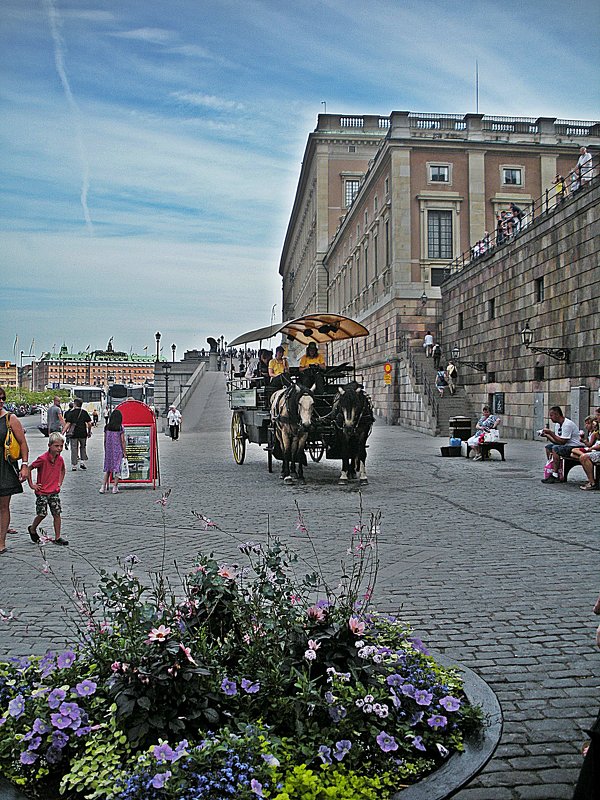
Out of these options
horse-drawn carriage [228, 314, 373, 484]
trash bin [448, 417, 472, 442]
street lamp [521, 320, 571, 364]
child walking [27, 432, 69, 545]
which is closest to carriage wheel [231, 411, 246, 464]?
horse-drawn carriage [228, 314, 373, 484]

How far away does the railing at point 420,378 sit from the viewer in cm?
3436

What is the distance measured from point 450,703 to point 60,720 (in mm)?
1852

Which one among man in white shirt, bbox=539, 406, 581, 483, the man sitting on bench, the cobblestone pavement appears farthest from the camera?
the man sitting on bench

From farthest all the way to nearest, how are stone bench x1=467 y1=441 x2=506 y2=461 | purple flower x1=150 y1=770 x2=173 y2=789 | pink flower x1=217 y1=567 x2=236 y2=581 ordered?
stone bench x1=467 y1=441 x2=506 y2=461 < pink flower x1=217 y1=567 x2=236 y2=581 < purple flower x1=150 y1=770 x2=173 y2=789

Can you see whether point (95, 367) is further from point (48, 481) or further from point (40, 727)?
point (40, 727)

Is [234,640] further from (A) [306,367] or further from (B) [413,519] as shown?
(A) [306,367]

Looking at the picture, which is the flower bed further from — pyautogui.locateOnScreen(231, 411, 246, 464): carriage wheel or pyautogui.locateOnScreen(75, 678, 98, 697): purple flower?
pyautogui.locateOnScreen(231, 411, 246, 464): carriage wheel

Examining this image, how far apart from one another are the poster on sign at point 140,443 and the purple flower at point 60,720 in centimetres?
1280

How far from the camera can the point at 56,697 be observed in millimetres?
3768

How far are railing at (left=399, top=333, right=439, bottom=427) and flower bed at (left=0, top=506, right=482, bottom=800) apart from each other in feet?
99.1

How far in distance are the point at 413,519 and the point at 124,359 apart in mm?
177211

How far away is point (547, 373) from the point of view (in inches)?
1117

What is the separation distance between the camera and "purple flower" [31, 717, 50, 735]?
11.8 feet

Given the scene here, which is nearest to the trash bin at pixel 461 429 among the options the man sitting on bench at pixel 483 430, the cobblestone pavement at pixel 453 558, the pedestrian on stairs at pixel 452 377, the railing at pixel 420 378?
the man sitting on bench at pixel 483 430
